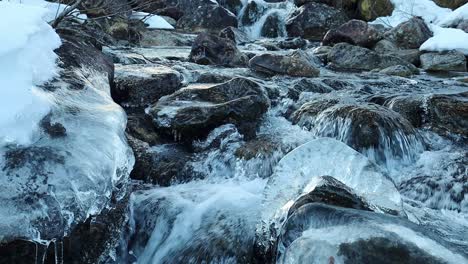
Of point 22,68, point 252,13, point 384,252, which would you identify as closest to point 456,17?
point 252,13

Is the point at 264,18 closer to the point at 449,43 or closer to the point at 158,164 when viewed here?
the point at 449,43

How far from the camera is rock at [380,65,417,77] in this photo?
753cm

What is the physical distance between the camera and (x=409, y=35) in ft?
36.3

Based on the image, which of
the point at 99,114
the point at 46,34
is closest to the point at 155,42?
the point at 46,34

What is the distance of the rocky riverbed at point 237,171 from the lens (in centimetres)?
178

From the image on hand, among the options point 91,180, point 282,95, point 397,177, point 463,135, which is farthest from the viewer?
point 282,95

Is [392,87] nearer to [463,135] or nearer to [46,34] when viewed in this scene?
[463,135]

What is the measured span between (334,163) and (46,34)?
7.37ft

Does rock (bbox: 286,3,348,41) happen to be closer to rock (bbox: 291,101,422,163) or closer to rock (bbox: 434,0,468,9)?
rock (bbox: 434,0,468,9)

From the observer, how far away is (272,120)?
15.1 feet

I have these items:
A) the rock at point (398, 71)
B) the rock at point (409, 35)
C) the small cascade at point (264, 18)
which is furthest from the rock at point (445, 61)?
the small cascade at point (264, 18)

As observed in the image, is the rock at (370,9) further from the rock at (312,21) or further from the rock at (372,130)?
the rock at (372,130)

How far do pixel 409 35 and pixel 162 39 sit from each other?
20.7 ft

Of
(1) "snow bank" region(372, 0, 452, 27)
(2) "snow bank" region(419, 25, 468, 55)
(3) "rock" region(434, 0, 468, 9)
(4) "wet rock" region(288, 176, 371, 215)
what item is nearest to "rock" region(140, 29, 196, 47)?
(2) "snow bank" region(419, 25, 468, 55)
